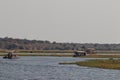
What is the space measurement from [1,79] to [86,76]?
15750 mm

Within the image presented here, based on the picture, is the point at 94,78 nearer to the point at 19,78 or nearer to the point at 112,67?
the point at 19,78

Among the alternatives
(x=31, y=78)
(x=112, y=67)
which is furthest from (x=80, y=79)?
(x=112, y=67)

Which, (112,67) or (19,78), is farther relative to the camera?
(112,67)

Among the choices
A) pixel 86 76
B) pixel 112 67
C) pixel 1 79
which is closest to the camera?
pixel 1 79

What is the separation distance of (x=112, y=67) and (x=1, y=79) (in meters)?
34.1

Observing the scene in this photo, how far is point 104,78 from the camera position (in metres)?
79.2

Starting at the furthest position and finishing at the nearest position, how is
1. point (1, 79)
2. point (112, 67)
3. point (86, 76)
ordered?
point (112, 67)
point (86, 76)
point (1, 79)

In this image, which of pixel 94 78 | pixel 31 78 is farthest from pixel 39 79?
pixel 94 78

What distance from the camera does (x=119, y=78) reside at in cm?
7881

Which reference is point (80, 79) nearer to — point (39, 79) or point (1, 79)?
point (39, 79)

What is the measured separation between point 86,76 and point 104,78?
4.81 m

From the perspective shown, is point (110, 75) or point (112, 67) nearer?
point (110, 75)

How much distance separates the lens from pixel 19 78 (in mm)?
77812

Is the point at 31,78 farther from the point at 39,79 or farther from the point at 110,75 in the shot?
the point at 110,75
